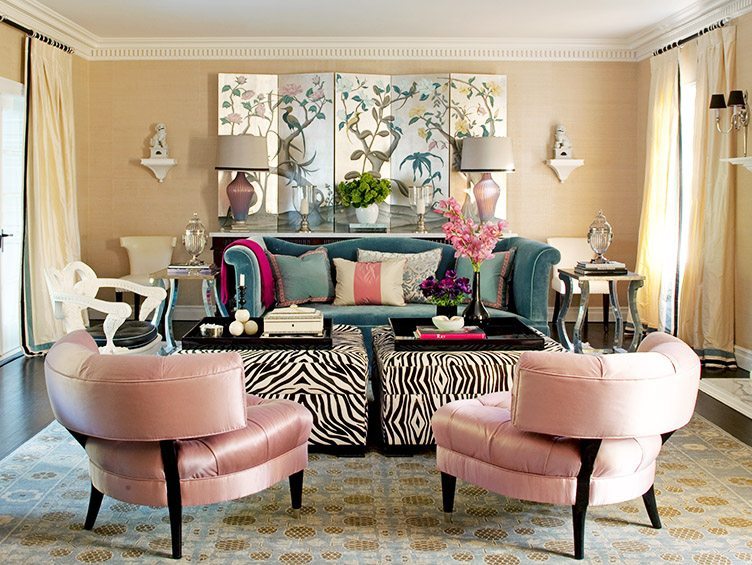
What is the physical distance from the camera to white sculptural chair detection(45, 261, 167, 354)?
4.54 meters

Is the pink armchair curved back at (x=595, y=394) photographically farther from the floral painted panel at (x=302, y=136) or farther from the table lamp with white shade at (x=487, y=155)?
the floral painted panel at (x=302, y=136)

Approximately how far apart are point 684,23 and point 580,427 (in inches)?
195

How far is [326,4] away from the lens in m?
6.25

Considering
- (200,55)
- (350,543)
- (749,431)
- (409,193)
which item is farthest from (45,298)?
(749,431)

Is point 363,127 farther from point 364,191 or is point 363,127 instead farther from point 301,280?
point 301,280

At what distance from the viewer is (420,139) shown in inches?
305

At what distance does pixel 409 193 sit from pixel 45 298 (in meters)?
3.23

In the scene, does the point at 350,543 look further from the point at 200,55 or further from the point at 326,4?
the point at 200,55

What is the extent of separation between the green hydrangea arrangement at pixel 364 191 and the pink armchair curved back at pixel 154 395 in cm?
489

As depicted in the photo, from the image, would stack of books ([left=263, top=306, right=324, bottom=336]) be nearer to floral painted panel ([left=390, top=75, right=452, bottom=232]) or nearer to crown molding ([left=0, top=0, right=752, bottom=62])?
floral painted panel ([left=390, top=75, right=452, bottom=232])

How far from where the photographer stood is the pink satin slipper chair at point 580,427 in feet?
8.84

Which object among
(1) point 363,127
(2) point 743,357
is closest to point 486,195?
(1) point 363,127

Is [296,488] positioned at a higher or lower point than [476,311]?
lower

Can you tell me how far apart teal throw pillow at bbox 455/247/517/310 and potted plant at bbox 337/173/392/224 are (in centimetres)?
185
